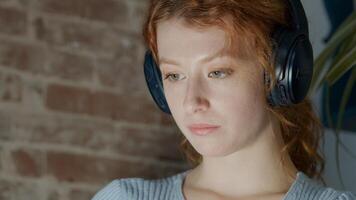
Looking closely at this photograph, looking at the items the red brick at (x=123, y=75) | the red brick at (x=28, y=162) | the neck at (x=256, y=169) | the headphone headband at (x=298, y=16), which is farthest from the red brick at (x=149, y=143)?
the headphone headband at (x=298, y=16)

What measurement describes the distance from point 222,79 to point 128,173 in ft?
2.45

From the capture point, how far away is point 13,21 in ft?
5.79

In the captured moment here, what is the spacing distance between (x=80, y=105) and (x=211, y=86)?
2.24 feet

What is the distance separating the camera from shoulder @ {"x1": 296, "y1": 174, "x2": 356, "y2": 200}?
134cm

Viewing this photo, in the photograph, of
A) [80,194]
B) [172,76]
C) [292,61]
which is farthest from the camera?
[80,194]

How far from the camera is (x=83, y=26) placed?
188 cm

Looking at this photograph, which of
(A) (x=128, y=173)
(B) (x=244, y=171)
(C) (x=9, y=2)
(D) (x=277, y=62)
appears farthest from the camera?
(A) (x=128, y=173)

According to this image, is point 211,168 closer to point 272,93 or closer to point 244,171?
point 244,171

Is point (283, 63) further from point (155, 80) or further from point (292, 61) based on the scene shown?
point (155, 80)

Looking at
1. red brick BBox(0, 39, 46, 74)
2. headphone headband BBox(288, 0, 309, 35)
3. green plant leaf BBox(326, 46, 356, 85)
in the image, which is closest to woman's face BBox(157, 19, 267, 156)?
headphone headband BBox(288, 0, 309, 35)

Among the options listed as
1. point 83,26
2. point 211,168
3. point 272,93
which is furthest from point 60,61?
point 272,93

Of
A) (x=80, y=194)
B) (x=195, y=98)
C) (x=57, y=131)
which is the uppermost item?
(x=195, y=98)

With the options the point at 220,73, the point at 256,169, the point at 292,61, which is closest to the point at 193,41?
the point at 220,73

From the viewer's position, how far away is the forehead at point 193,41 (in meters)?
1.24
